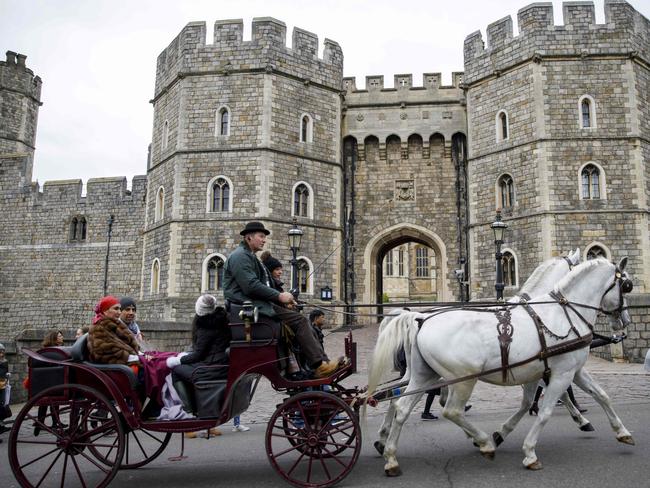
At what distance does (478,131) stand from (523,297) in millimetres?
15841

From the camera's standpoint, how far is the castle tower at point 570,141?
1784 cm

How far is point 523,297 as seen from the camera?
5562 millimetres

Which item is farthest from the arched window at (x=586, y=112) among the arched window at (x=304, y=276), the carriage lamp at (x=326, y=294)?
the arched window at (x=304, y=276)

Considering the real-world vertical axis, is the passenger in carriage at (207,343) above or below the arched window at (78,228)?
below

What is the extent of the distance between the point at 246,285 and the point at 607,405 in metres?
3.52

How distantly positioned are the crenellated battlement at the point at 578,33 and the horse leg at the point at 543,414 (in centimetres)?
1628

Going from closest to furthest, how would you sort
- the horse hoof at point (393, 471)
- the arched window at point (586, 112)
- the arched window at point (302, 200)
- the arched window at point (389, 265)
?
the horse hoof at point (393, 471)
the arched window at point (586, 112)
the arched window at point (302, 200)
the arched window at point (389, 265)

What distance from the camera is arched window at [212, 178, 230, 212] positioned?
1956 centimetres

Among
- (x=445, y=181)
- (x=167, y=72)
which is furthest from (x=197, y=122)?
(x=445, y=181)

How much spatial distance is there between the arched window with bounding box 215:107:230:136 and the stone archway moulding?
683cm

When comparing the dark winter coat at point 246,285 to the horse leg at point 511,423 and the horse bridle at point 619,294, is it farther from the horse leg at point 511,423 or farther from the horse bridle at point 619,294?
the horse bridle at point 619,294

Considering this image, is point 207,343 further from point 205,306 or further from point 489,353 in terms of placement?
point 489,353

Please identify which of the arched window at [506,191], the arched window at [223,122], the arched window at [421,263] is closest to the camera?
the arched window at [506,191]

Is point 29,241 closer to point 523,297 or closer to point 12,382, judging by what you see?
point 12,382
